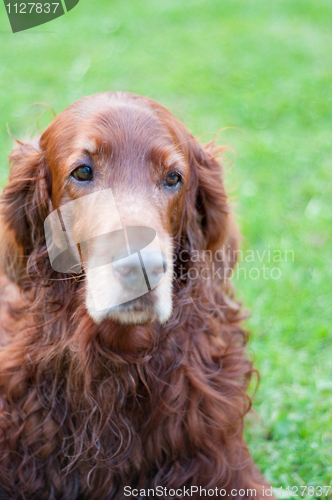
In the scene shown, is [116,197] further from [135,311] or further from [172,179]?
[135,311]

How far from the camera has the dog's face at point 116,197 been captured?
2293 millimetres

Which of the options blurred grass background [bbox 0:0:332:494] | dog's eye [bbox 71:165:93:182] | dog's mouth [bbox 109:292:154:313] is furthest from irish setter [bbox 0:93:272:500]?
blurred grass background [bbox 0:0:332:494]

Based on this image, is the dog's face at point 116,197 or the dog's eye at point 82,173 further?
the dog's eye at point 82,173

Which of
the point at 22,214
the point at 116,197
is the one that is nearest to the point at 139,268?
the point at 116,197

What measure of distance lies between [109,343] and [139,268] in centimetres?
64

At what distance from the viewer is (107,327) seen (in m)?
2.63

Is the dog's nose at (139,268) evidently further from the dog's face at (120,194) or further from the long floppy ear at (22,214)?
the long floppy ear at (22,214)

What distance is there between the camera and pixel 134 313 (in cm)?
237

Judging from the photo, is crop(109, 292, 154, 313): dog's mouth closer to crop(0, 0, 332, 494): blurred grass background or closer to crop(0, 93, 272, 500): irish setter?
crop(0, 93, 272, 500): irish setter

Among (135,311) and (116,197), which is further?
(116,197)

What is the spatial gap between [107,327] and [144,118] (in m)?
0.99

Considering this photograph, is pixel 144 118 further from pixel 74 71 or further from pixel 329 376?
pixel 74 71

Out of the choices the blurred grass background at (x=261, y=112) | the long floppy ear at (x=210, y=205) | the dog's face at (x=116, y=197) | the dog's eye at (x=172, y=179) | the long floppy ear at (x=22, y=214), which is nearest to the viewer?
the dog's face at (x=116, y=197)

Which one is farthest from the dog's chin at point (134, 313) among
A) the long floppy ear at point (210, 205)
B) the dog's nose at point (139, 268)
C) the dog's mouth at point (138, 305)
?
the long floppy ear at point (210, 205)
